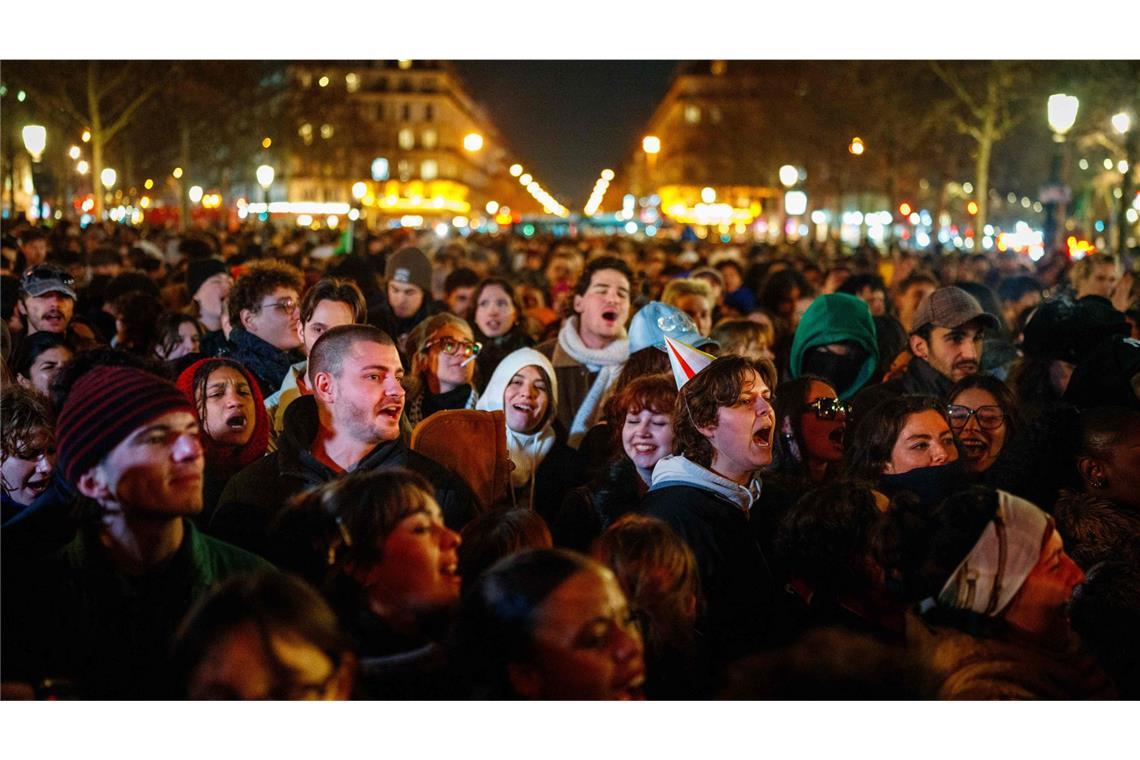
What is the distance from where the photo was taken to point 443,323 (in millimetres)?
7922

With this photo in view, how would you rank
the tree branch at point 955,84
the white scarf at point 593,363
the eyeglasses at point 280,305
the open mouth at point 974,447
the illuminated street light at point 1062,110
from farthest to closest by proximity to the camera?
the tree branch at point 955,84
the illuminated street light at point 1062,110
the white scarf at point 593,363
the eyeglasses at point 280,305
the open mouth at point 974,447

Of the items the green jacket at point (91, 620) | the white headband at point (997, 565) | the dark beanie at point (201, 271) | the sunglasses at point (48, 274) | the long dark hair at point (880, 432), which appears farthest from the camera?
the dark beanie at point (201, 271)

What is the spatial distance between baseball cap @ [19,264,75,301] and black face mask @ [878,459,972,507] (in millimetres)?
5621

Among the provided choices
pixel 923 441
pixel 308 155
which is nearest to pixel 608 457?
pixel 923 441

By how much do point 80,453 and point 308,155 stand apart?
55.9 meters

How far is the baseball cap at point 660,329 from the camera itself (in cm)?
768

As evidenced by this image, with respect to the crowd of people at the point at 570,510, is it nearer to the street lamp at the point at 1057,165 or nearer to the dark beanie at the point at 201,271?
the dark beanie at the point at 201,271

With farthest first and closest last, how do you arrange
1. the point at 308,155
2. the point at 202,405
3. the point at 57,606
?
the point at 308,155
the point at 202,405
the point at 57,606

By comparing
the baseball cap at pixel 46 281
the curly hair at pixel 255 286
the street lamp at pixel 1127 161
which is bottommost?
the curly hair at pixel 255 286

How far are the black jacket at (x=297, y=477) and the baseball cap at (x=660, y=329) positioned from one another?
2.48m

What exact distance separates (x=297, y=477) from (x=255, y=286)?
271 cm

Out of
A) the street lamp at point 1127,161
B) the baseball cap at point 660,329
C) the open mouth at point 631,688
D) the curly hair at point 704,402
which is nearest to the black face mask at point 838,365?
the baseball cap at point 660,329
